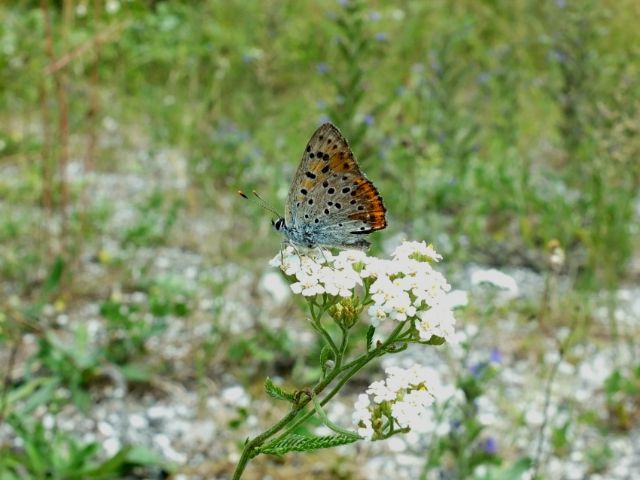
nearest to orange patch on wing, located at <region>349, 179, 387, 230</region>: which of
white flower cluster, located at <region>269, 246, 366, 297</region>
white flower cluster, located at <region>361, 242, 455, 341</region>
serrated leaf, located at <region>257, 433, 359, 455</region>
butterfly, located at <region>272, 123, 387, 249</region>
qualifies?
butterfly, located at <region>272, 123, 387, 249</region>

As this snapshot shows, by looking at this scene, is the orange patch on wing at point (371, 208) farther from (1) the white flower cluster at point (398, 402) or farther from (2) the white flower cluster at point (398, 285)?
(1) the white flower cluster at point (398, 402)

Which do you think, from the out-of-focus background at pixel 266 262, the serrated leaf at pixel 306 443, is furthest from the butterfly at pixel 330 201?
the out-of-focus background at pixel 266 262

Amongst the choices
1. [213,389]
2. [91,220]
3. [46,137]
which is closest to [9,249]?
[91,220]

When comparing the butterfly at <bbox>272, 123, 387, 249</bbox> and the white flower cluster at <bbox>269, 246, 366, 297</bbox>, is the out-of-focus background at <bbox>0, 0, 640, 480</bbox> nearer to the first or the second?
the butterfly at <bbox>272, 123, 387, 249</bbox>

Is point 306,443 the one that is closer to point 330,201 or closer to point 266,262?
point 330,201

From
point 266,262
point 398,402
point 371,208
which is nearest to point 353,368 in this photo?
point 398,402

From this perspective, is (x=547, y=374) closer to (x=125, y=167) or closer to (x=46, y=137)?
(x=46, y=137)
